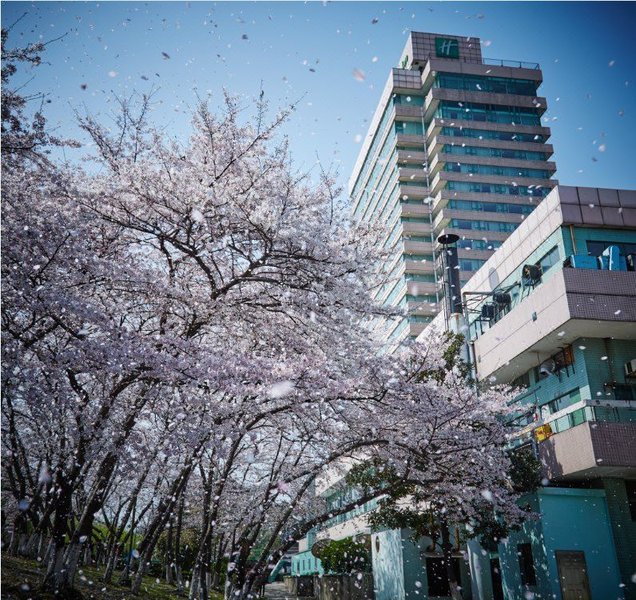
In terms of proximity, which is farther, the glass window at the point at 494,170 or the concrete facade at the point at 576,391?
the glass window at the point at 494,170

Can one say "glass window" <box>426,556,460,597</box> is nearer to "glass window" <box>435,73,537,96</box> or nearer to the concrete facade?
the concrete facade

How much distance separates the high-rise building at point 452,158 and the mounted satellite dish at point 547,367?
24.2 m

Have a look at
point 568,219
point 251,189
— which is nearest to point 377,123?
point 568,219

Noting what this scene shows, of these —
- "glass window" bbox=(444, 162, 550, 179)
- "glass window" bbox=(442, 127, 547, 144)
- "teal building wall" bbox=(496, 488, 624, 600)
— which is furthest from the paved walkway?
"glass window" bbox=(442, 127, 547, 144)

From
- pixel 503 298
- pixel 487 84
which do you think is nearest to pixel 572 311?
pixel 503 298

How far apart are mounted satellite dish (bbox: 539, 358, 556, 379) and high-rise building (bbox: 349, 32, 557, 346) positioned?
79.5ft

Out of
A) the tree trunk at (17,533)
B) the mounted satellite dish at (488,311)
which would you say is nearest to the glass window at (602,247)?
the mounted satellite dish at (488,311)

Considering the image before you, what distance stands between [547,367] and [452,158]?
34609 mm

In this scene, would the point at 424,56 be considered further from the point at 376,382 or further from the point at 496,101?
the point at 376,382

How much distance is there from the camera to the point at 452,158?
47.3 metres

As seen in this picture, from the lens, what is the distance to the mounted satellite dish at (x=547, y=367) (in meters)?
16.8

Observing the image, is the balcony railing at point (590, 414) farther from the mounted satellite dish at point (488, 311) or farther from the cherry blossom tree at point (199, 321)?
the cherry blossom tree at point (199, 321)

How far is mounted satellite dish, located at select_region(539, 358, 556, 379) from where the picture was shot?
661 inches

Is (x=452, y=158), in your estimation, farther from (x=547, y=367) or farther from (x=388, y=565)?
(x=388, y=565)
